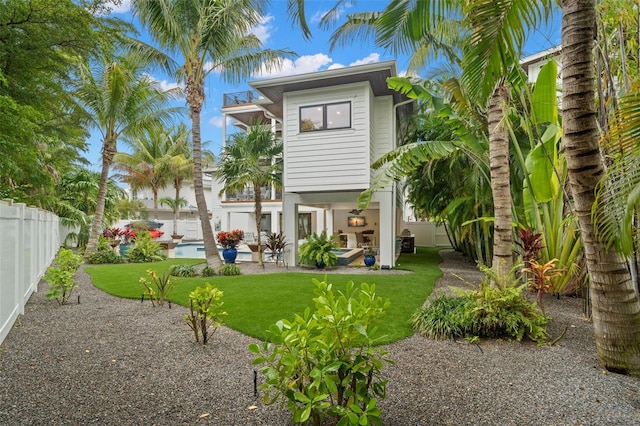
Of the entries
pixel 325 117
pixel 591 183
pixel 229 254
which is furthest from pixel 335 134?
pixel 591 183

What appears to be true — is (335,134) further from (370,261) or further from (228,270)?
(228,270)

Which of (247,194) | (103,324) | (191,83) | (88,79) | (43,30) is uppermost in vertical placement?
(88,79)

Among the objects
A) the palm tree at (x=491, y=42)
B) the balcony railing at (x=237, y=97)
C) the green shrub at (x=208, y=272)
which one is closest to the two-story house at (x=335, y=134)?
the green shrub at (x=208, y=272)

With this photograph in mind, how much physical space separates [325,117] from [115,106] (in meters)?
9.56

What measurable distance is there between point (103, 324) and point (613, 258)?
6.92 metres

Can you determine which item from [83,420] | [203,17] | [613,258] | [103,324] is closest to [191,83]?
[203,17]

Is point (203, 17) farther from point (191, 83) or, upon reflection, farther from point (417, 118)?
point (417, 118)

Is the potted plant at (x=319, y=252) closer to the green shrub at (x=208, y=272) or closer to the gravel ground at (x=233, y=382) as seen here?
the green shrub at (x=208, y=272)

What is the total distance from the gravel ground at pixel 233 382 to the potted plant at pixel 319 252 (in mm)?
6990

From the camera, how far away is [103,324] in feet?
18.5

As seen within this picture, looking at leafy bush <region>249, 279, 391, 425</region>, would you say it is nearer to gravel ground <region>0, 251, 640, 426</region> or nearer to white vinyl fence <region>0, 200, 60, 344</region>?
gravel ground <region>0, 251, 640, 426</region>

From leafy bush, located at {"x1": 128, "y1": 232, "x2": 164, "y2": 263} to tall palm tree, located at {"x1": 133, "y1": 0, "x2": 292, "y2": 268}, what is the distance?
563cm

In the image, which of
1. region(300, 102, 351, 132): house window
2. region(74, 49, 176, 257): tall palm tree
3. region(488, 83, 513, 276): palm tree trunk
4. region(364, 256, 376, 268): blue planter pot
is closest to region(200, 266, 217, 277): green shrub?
region(364, 256, 376, 268): blue planter pot

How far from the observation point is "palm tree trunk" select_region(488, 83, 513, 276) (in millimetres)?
5766
